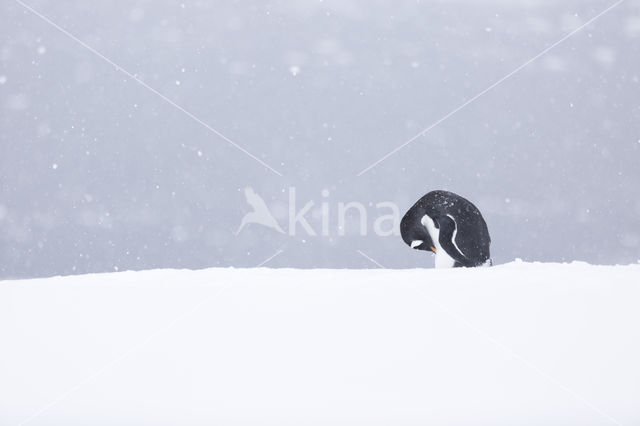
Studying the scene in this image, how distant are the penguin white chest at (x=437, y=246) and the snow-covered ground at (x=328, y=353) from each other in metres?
1.63

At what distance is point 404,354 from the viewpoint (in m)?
0.95

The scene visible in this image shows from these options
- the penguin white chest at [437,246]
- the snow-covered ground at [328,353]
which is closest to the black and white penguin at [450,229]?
the penguin white chest at [437,246]

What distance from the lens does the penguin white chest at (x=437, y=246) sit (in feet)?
9.35

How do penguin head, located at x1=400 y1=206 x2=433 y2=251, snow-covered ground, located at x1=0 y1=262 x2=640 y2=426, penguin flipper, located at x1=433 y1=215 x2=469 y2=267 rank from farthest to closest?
penguin head, located at x1=400 y1=206 x2=433 y2=251 → penguin flipper, located at x1=433 y1=215 x2=469 y2=267 → snow-covered ground, located at x1=0 y1=262 x2=640 y2=426

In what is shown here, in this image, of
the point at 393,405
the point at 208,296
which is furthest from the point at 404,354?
the point at 208,296

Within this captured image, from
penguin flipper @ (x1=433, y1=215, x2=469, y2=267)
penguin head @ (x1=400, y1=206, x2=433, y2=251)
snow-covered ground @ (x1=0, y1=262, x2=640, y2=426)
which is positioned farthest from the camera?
penguin head @ (x1=400, y1=206, x2=433, y2=251)

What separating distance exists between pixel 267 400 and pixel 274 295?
0.29 meters

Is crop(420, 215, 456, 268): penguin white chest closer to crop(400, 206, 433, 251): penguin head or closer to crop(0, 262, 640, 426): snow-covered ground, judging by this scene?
crop(400, 206, 433, 251): penguin head

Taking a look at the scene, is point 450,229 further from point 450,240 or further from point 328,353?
point 328,353

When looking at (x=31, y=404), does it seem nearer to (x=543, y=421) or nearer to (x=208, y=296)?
(x=208, y=296)

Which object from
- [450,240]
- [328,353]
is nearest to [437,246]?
[450,240]

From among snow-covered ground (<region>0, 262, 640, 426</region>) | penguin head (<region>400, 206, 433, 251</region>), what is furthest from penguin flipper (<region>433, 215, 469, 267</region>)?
snow-covered ground (<region>0, 262, 640, 426</region>)

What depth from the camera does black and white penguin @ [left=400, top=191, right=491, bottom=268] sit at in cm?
279

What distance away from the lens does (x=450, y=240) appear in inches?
111
